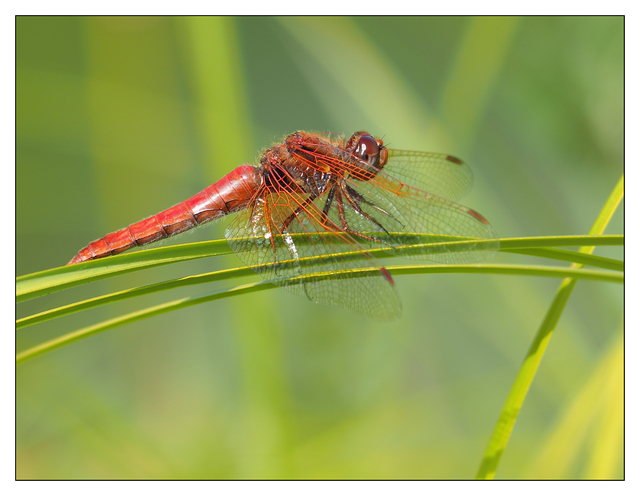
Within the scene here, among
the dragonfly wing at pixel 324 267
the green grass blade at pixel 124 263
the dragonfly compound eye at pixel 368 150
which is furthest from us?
the dragonfly compound eye at pixel 368 150

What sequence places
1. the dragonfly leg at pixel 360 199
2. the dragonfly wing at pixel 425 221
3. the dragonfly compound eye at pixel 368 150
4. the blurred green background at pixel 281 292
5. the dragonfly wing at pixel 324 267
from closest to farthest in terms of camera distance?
the dragonfly wing at pixel 425 221 < the dragonfly wing at pixel 324 267 < the dragonfly leg at pixel 360 199 < the dragonfly compound eye at pixel 368 150 < the blurred green background at pixel 281 292

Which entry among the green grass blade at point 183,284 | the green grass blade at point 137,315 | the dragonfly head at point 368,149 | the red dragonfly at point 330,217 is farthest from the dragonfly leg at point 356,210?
the green grass blade at point 137,315

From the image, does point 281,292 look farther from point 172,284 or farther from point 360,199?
point 172,284

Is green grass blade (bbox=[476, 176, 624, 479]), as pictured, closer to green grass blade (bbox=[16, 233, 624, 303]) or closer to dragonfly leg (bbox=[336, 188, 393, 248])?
green grass blade (bbox=[16, 233, 624, 303])

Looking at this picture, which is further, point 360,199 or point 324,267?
point 360,199

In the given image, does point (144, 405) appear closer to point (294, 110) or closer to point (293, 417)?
point (293, 417)

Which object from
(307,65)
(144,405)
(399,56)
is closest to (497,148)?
(399,56)

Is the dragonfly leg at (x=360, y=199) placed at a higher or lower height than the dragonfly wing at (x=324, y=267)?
higher

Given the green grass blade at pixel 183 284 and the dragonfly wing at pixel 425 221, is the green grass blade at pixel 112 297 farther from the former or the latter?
the dragonfly wing at pixel 425 221

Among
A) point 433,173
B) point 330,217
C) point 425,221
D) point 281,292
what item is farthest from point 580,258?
point 281,292
